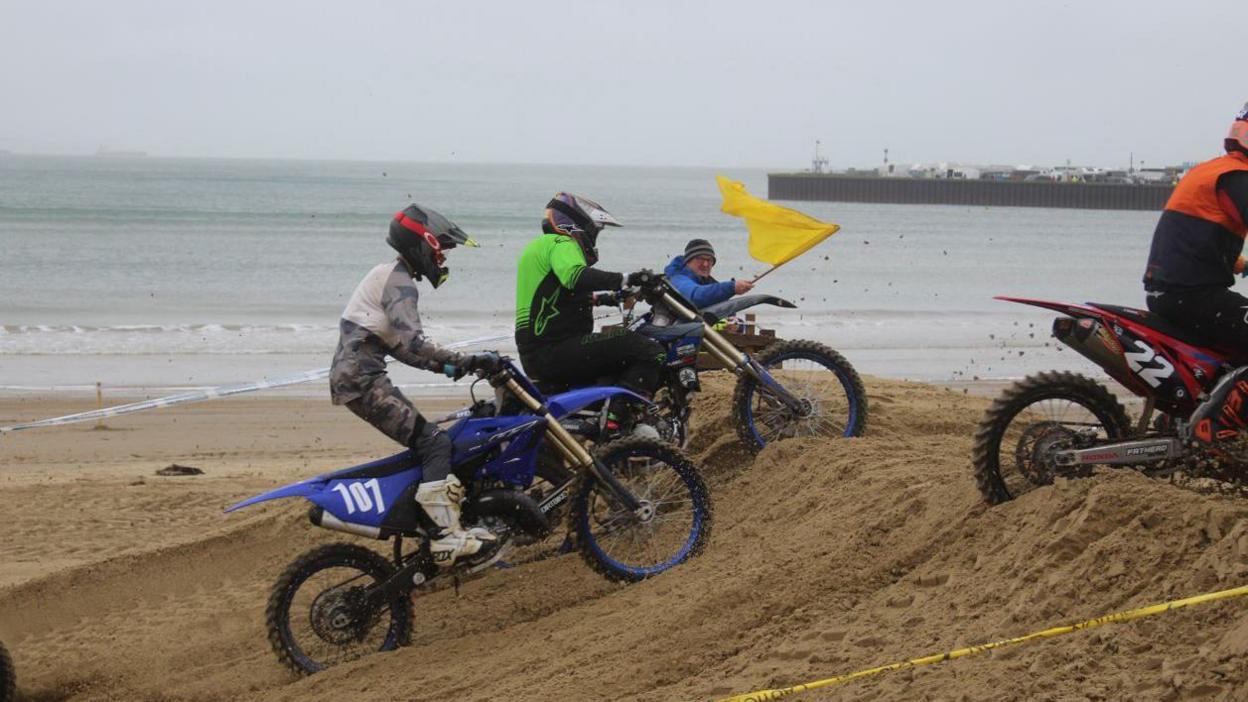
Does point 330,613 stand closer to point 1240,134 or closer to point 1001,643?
Answer: point 1001,643

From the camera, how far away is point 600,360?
26.0ft

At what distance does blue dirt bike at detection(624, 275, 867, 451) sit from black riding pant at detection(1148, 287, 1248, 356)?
8.68 ft

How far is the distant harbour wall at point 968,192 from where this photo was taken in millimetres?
95000

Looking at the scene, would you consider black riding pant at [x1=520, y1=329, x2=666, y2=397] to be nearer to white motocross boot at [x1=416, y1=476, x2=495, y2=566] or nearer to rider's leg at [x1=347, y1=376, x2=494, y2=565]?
rider's leg at [x1=347, y1=376, x2=494, y2=565]

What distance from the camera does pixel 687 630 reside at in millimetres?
5902

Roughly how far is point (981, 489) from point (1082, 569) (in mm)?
1114

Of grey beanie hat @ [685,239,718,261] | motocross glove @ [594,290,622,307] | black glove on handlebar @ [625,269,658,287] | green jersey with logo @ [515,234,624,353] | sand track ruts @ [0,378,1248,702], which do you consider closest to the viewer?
sand track ruts @ [0,378,1248,702]

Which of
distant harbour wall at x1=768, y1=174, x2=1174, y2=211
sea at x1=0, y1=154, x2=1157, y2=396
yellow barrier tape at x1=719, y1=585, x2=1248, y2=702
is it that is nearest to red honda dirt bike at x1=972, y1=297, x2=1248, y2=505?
yellow barrier tape at x1=719, y1=585, x2=1248, y2=702

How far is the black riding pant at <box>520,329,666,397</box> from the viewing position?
25.9ft

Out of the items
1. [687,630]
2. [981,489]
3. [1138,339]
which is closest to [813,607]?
[687,630]

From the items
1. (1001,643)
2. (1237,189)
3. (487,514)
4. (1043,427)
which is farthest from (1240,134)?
(487,514)

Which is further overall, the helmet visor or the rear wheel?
the helmet visor

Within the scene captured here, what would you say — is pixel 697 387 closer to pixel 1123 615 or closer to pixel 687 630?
pixel 687 630

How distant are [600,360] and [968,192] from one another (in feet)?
317
